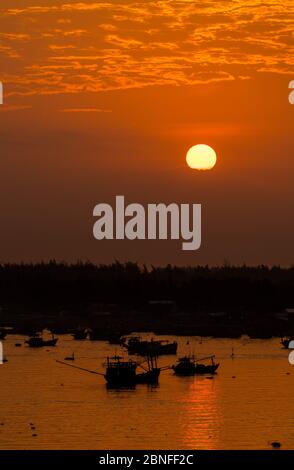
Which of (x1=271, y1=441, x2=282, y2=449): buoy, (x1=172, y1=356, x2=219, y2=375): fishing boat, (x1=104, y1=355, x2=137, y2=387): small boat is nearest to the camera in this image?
(x1=271, y1=441, x2=282, y2=449): buoy

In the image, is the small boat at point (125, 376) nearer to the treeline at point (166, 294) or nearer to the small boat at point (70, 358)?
the small boat at point (70, 358)

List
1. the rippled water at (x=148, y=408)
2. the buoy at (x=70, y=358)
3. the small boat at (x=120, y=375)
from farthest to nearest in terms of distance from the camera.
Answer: the buoy at (x=70, y=358) → the small boat at (x=120, y=375) → the rippled water at (x=148, y=408)

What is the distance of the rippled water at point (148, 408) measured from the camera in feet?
194

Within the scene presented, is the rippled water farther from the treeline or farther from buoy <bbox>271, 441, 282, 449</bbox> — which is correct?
the treeline

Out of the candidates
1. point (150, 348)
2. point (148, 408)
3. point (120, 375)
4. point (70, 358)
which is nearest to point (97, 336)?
point (150, 348)

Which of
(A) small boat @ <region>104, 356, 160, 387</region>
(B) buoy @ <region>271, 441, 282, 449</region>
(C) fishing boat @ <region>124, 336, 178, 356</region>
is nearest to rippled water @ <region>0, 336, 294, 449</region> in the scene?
(B) buoy @ <region>271, 441, 282, 449</region>

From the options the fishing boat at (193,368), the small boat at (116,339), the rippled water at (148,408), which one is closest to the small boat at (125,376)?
the rippled water at (148,408)

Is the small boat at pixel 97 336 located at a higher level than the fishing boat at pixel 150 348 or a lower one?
higher

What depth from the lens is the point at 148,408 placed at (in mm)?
70812

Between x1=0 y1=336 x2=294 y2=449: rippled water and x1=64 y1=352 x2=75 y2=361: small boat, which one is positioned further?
x1=64 y1=352 x2=75 y2=361: small boat

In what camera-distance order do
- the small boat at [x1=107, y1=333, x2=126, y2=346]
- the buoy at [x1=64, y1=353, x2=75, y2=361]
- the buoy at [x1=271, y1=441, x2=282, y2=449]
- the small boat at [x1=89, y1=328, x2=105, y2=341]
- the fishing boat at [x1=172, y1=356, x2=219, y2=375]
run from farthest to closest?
the small boat at [x1=89, y1=328, x2=105, y2=341], the small boat at [x1=107, y1=333, x2=126, y2=346], the buoy at [x1=64, y1=353, x2=75, y2=361], the fishing boat at [x1=172, y1=356, x2=219, y2=375], the buoy at [x1=271, y1=441, x2=282, y2=449]

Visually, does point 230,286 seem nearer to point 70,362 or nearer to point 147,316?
point 147,316

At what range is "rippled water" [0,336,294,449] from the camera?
59.1m

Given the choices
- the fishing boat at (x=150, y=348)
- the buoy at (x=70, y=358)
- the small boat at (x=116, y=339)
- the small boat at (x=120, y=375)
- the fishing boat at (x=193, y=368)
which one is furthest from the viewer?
the small boat at (x=116, y=339)
